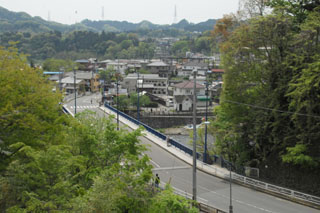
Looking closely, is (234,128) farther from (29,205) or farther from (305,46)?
(29,205)

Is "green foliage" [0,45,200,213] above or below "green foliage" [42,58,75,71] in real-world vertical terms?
below

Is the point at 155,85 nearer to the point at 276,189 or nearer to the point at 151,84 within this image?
the point at 151,84

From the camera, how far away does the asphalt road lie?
58.4 ft

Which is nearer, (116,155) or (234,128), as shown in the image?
(116,155)

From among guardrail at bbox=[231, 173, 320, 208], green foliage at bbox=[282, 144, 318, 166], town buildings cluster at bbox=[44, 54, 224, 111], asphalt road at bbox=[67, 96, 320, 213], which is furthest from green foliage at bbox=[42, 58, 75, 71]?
green foliage at bbox=[282, 144, 318, 166]

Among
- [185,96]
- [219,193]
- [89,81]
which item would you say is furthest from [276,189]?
[89,81]

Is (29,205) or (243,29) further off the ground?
(243,29)

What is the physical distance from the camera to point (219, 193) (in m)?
20.1

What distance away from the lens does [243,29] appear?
24.6 meters

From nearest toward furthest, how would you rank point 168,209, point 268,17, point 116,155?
point 168,209 → point 116,155 → point 268,17

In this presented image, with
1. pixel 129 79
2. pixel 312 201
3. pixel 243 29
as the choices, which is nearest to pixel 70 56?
pixel 129 79

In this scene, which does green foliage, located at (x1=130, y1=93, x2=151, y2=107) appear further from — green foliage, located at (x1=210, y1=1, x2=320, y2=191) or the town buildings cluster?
green foliage, located at (x1=210, y1=1, x2=320, y2=191)

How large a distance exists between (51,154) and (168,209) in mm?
3977

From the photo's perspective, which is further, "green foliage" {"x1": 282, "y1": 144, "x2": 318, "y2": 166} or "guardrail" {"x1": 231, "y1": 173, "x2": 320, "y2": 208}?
"green foliage" {"x1": 282, "y1": 144, "x2": 318, "y2": 166}
